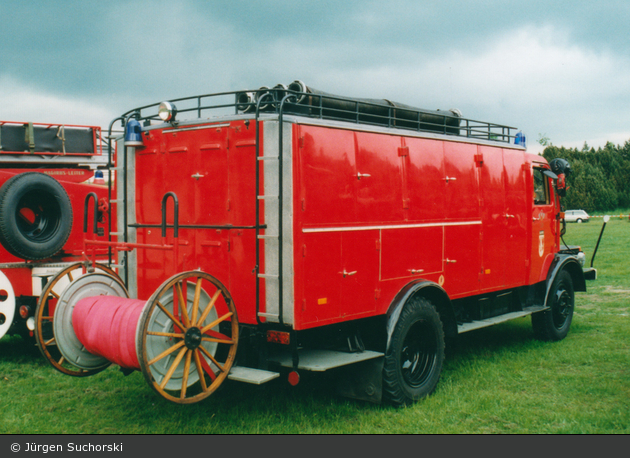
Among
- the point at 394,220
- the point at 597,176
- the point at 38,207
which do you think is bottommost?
the point at 394,220

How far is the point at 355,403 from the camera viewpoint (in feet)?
19.5

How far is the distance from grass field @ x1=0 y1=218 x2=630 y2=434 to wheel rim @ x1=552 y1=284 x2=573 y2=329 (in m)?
0.94

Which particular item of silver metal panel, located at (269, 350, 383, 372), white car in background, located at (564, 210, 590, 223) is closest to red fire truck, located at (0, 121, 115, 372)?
silver metal panel, located at (269, 350, 383, 372)

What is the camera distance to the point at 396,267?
19.7 feet

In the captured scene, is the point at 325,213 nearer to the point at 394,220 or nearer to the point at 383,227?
the point at 383,227

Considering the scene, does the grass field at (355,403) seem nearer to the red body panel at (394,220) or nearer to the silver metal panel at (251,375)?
the silver metal panel at (251,375)

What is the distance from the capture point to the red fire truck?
7375mm

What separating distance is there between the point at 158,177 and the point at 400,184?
2495mm

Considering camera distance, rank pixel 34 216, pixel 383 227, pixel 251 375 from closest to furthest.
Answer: pixel 251 375
pixel 383 227
pixel 34 216

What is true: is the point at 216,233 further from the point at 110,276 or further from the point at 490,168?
the point at 490,168

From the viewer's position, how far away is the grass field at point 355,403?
209 inches

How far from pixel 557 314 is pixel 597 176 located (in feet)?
225

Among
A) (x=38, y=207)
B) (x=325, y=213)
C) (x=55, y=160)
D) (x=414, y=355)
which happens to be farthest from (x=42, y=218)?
(x=414, y=355)

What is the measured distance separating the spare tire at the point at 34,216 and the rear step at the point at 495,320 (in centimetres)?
545
